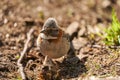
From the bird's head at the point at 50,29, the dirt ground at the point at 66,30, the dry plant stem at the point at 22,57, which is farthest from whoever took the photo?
the bird's head at the point at 50,29

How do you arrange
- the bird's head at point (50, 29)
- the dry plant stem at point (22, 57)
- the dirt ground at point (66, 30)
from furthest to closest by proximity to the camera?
the bird's head at point (50, 29), the dirt ground at point (66, 30), the dry plant stem at point (22, 57)

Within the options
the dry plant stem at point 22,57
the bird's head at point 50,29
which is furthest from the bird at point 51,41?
the dry plant stem at point 22,57

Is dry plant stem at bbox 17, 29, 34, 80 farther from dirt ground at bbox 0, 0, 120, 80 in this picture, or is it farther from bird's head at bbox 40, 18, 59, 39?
bird's head at bbox 40, 18, 59, 39

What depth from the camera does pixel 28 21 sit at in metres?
10.3

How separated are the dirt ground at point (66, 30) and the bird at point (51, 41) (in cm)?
29

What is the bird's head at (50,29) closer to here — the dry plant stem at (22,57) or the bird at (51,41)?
the bird at (51,41)

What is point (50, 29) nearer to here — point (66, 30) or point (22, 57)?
point (22, 57)

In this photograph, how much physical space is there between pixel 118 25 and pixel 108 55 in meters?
0.82

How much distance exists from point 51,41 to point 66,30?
2411 mm

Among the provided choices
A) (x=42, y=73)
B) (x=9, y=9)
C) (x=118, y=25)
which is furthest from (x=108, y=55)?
(x=9, y=9)

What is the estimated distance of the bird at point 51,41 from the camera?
7586 millimetres

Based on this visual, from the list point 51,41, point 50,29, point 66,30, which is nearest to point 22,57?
point 51,41

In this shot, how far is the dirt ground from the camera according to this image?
24.4ft

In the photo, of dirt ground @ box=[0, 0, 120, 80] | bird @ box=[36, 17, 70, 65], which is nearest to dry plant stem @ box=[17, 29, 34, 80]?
dirt ground @ box=[0, 0, 120, 80]
